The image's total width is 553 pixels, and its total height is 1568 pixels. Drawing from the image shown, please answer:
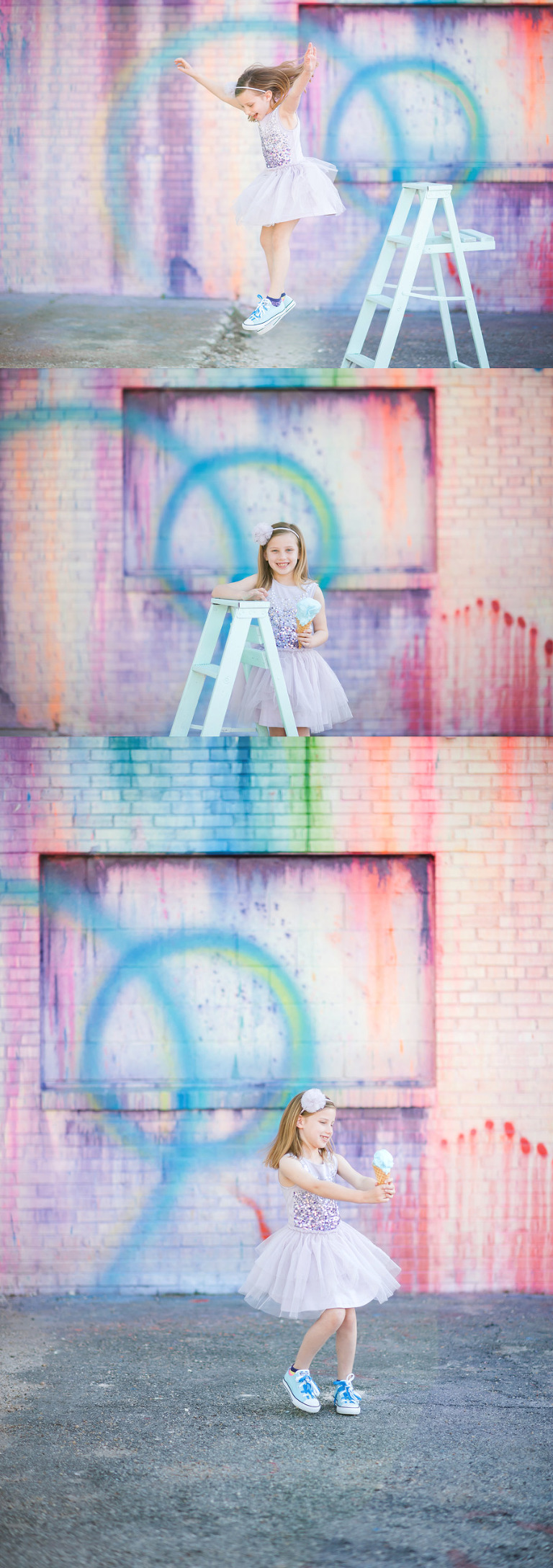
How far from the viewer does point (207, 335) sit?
10.6 metres

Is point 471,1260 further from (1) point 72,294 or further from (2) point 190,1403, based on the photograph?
(1) point 72,294

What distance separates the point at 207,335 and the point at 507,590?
133 inches

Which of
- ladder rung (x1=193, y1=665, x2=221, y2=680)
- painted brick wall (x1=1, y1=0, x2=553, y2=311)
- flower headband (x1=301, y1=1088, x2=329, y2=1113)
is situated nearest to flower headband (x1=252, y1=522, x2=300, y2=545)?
ladder rung (x1=193, y1=665, x2=221, y2=680)

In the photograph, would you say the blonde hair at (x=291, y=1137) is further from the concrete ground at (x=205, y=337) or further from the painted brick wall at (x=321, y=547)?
the concrete ground at (x=205, y=337)

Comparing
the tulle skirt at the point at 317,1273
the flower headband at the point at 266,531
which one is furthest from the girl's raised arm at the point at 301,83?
the tulle skirt at the point at 317,1273

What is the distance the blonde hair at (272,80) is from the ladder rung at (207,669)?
345cm

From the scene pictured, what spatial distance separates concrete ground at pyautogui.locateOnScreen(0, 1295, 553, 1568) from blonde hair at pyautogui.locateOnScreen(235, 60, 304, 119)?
6.83 meters

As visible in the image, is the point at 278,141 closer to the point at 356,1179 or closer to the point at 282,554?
the point at 282,554

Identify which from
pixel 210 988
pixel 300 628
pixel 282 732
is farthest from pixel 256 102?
pixel 210 988

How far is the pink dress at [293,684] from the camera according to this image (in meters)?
7.72

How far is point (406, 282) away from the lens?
8828 millimetres

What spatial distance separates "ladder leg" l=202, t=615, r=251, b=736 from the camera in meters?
7.37

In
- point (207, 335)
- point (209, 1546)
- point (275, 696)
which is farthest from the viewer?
point (207, 335)

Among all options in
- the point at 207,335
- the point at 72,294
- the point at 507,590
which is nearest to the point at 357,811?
the point at 507,590
